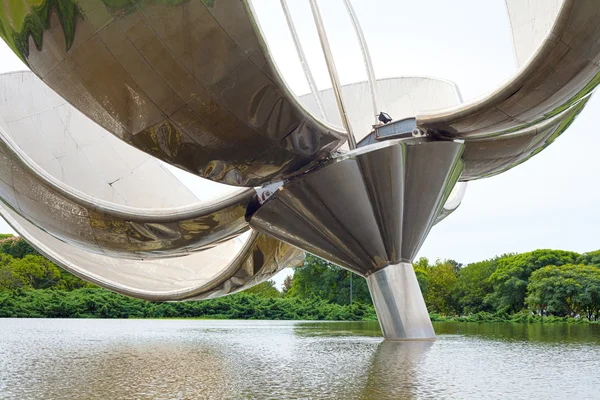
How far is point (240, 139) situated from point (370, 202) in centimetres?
272

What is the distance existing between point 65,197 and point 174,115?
13.0 feet

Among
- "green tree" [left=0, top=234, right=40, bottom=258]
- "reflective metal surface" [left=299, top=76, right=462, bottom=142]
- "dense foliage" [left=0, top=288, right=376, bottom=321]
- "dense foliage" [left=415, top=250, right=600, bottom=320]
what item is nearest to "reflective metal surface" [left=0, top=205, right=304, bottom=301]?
"reflective metal surface" [left=299, top=76, right=462, bottom=142]

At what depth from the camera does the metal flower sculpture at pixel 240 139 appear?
7.92 metres

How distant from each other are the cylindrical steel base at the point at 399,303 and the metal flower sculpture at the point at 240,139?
26mm

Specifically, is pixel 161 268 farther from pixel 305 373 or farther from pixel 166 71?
pixel 305 373

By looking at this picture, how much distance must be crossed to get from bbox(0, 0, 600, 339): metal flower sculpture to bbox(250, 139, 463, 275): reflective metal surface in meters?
0.03

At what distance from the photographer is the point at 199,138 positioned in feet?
29.8

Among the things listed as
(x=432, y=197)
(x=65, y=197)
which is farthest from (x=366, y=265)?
(x=65, y=197)

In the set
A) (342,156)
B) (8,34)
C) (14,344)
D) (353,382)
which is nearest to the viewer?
(353,382)

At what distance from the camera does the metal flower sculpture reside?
26.0ft

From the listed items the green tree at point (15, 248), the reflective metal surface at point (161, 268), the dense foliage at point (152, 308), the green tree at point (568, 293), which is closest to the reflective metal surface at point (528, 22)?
the reflective metal surface at point (161, 268)

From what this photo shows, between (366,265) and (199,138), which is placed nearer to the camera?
(199,138)

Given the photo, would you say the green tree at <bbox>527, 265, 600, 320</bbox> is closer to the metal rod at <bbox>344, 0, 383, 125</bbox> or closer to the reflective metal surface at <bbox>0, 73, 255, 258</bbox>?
the reflective metal surface at <bbox>0, 73, 255, 258</bbox>

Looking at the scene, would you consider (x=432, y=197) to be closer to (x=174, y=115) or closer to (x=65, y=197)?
(x=174, y=115)
